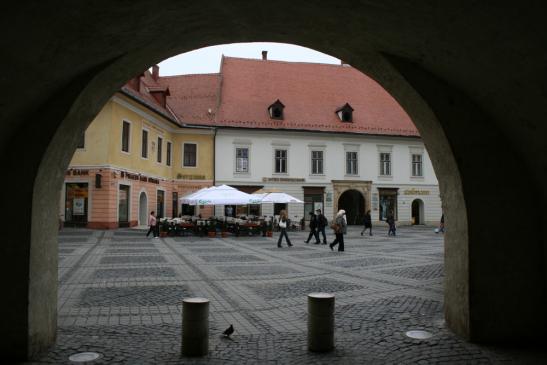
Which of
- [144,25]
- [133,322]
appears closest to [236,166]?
[133,322]

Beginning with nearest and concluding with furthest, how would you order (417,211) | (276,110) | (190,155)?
1. (190,155)
2. (276,110)
3. (417,211)

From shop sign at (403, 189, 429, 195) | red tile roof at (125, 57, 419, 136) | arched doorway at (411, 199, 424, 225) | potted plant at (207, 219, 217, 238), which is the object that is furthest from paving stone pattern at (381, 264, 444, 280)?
arched doorway at (411, 199, 424, 225)

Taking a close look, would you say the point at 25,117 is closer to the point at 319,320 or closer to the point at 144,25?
the point at 144,25

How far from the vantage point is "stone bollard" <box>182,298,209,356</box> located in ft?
16.9

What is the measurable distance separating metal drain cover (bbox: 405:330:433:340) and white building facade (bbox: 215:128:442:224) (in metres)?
28.6

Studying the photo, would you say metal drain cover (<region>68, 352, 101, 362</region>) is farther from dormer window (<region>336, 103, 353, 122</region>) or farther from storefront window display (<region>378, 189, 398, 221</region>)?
storefront window display (<region>378, 189, 398, 221</region>)

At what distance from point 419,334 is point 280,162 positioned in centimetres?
3071

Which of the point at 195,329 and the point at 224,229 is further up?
the point at 224,229

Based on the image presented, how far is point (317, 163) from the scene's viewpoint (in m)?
37.0

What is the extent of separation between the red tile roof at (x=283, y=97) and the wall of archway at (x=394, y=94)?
29998mm

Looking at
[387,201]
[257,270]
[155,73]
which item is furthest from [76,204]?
[387,201]

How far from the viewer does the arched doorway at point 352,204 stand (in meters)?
39.6

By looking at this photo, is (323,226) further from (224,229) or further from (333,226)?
(224,229)

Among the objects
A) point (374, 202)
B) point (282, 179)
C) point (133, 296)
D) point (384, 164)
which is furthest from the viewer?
point (384, 164)
